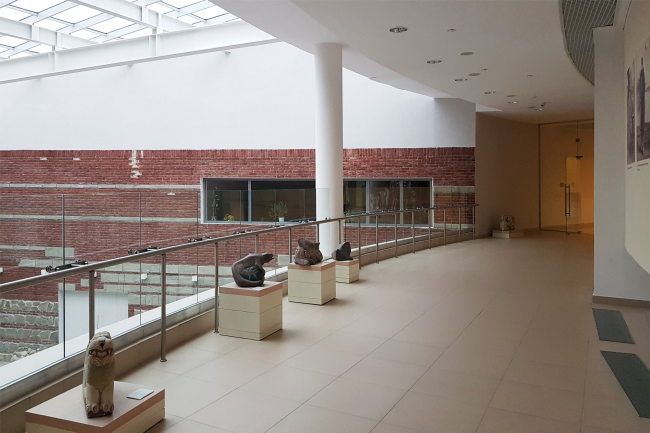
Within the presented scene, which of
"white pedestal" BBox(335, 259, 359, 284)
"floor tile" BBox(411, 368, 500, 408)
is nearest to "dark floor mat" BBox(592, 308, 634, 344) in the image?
"floor tile" BBox(411, 368, 500, 408)

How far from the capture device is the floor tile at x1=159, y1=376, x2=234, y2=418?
3.37m

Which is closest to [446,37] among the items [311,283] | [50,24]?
[311,283]

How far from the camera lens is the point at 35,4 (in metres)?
10.0

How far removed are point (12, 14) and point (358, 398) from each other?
1068 cm

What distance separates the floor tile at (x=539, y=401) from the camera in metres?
3.31

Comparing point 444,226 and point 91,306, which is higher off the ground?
point 444,226

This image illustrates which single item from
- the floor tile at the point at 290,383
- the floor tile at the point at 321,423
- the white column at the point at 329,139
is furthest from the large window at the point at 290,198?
the floor tile at the point at 321,423

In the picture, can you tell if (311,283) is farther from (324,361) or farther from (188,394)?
(188,394)

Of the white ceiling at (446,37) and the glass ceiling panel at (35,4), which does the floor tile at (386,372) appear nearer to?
the white ceiling at (446,37)

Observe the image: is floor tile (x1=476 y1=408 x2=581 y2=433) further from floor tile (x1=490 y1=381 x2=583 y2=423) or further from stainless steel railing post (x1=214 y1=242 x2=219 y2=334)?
stainless steel railing post (x1=214 y1=242 x2=219 y2=334)

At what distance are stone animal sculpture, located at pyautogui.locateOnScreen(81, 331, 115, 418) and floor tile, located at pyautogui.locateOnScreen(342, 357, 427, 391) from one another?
5.63ft

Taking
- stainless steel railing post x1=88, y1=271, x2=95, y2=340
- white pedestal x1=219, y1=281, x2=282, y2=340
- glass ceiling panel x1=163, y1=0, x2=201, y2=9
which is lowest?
white pedestal x1=219, y1=281, x2=282, y2=340

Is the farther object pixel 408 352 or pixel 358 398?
pixel 408 352

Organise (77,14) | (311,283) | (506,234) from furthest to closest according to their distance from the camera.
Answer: (506,234)
(77,14)
(311,283)
